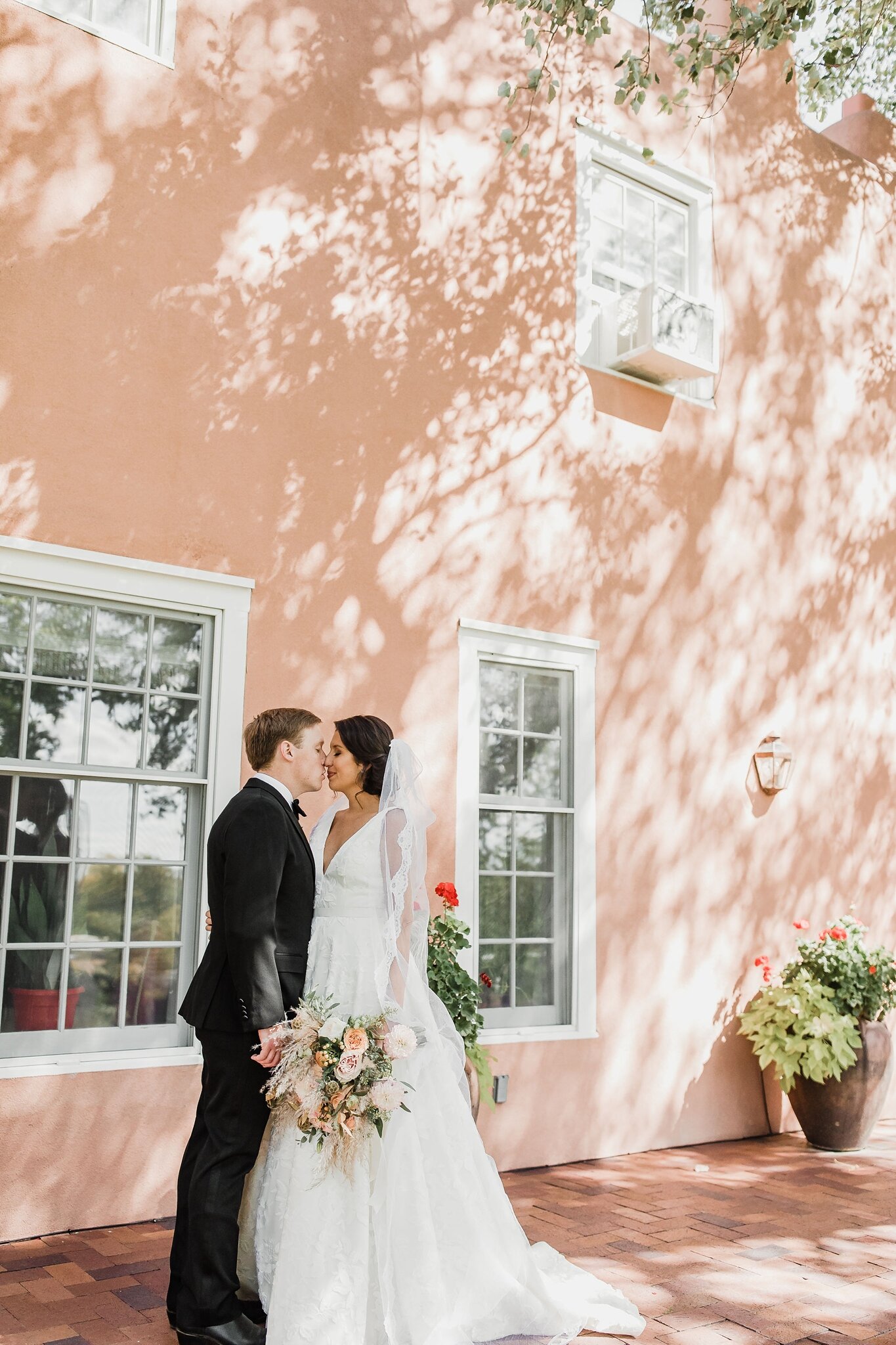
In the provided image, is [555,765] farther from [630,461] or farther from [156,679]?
[156,679]

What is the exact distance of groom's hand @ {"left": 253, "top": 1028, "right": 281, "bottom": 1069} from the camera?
3266 mm

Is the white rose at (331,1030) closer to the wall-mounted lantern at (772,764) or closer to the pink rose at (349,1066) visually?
the pink rose at (349,1066)

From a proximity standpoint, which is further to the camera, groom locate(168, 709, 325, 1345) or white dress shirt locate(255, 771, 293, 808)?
white dress shirt locate(255, 771, 293, 808)

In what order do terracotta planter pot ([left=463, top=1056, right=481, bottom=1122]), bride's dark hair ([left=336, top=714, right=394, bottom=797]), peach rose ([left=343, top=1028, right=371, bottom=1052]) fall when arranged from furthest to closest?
terracotta planter pot ([left=463, top=1056, right=481, bottom=1122]) → bride's dark hair ([left=336, top=714, right=394, bottom=797]) → peach rose ([left=343, top=1028, right=371, bottom=1052])

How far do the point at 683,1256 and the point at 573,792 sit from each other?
2400 mm

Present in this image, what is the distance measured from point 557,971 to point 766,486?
333 centimetres

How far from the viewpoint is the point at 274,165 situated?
533 cm

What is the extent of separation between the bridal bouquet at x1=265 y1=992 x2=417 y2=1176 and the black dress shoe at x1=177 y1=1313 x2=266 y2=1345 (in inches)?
18.7

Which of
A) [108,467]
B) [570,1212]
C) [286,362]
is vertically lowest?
[570,1212]

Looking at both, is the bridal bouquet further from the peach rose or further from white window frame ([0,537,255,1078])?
white window frame ([0,537,255,1078])

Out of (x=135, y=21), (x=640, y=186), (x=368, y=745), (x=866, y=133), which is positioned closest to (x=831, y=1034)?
(x=368, y=745)

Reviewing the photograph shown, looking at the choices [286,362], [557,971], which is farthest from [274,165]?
[557,971]

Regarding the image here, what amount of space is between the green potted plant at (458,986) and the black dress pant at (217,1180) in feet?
5.45

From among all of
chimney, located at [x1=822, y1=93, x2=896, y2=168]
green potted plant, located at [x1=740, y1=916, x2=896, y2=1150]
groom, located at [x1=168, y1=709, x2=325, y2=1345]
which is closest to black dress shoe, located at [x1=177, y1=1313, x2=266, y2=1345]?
groom, located at [x1=168, y1=709, x2=325, y2=1345]
